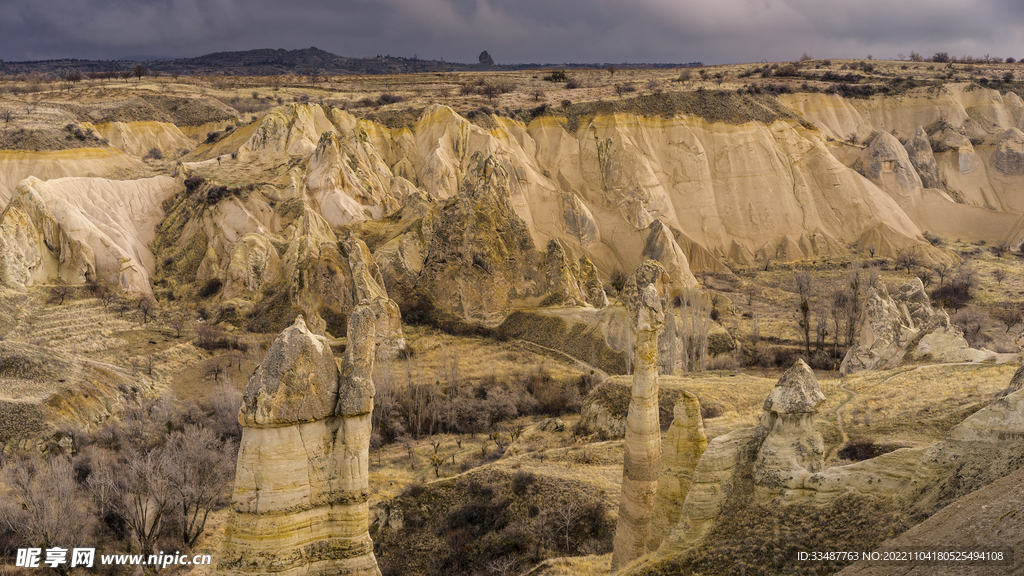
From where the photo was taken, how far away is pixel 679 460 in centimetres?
1473

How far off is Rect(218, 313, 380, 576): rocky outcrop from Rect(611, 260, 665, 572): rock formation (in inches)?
266

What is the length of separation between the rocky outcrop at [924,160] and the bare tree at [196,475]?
3339 inches

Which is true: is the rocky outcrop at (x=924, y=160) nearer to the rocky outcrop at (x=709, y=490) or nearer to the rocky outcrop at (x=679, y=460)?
the rocky outcrop at (x=679, y=460)

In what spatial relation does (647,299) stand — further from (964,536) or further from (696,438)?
(964,536)

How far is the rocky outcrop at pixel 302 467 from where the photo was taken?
11461 mm

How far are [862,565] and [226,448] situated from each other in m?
24.0

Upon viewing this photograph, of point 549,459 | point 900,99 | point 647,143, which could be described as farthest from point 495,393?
point 900,99

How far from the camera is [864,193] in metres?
75.9

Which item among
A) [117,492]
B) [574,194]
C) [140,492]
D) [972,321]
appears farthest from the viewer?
[574,194]

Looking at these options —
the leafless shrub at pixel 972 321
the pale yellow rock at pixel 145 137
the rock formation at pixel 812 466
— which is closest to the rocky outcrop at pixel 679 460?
the rock formation at pixel 812 466

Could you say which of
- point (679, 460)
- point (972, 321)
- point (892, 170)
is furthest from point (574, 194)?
point (679, 460)

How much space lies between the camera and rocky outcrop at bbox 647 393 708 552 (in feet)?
47.9

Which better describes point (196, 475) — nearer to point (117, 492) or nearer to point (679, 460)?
point (117, 492)

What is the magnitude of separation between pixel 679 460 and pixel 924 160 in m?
85.6
